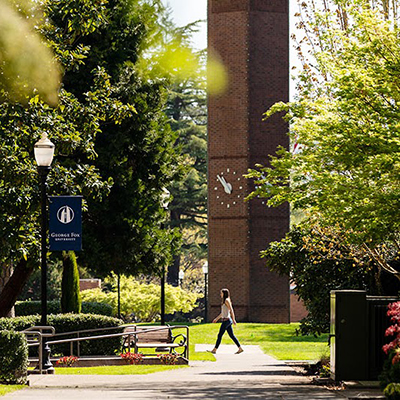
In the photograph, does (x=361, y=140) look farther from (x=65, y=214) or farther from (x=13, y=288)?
(x=13, y=288)

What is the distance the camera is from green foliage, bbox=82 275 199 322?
46938mm

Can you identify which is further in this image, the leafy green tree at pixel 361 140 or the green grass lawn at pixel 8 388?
the leafy green tree at pixel 361 140

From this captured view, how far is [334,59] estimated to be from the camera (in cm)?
1581

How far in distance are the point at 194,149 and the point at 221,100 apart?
15.1 m

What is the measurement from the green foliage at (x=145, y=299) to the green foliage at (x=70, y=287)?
57.9 ft

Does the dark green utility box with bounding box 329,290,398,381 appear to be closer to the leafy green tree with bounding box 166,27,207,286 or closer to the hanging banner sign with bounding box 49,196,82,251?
the hanging banner sign with bounding box 49,196,82,251

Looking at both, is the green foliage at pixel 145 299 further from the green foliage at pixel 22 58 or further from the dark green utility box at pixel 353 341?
the dark green utility box at pixel 353 341

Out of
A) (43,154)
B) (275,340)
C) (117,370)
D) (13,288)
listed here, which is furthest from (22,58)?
(275,340)

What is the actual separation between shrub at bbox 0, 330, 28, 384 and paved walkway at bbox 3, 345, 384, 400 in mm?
290

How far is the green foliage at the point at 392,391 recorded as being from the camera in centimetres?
1199

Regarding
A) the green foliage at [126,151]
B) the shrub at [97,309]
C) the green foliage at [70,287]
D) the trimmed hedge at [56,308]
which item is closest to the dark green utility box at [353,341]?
the green foliage at [126,151]

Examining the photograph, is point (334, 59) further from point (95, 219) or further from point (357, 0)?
point (95, 219)

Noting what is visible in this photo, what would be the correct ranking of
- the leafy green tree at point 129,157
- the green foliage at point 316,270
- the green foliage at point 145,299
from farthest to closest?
the green foliage at point 145,299 → the leafy green tree at point 129,157 → the green foliage at point 316,270

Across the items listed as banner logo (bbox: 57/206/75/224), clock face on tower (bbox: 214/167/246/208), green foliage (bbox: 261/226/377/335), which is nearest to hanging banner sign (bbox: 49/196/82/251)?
banner logo (bbox: 57/206/75/224)
